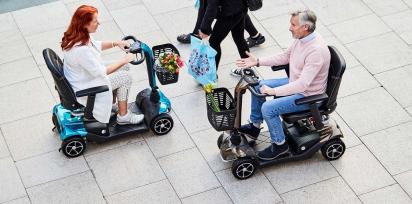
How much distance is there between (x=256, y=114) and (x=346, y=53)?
7.21 ft

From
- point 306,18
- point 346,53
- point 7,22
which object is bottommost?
point 7,22

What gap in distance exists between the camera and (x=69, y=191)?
24.0ft

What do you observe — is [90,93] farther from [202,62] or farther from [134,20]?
[134,20]

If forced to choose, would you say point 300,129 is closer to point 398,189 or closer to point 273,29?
point 398,189

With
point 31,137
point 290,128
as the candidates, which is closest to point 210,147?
point 290,128

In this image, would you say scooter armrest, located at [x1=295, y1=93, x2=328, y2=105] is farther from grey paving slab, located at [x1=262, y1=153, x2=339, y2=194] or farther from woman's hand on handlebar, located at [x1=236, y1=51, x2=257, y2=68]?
grey paving slab, located at [x1=262, y1=153, x2=339, y2=194]

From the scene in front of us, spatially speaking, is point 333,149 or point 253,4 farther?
point 253,4

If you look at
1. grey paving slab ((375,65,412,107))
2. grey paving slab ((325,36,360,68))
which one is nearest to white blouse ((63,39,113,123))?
grey paving slab ((325,36,360,68))

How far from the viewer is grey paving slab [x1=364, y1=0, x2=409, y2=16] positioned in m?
9.80

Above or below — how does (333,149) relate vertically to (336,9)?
above

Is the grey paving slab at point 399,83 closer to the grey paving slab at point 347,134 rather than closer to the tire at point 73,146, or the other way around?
the grey paving slab at point 347,134

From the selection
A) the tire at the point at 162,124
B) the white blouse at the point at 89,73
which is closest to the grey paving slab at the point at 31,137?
the white blouse at the point at 89,73

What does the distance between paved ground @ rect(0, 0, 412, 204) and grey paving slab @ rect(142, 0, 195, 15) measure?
28 mm

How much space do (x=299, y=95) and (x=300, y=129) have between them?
55cm
